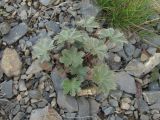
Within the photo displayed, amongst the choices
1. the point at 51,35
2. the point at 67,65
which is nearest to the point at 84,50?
the point at 67,65

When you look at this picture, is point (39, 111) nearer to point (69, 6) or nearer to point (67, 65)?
point (67, 65)

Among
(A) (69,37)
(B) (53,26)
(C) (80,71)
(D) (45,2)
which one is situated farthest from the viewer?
(D) (45,2)

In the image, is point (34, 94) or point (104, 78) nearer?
point (104, 78)

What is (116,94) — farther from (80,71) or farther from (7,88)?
(7,88)

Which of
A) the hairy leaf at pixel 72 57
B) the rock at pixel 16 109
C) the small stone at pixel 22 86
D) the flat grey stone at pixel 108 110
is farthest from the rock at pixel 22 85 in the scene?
the flat grey stone at pixel 108 110

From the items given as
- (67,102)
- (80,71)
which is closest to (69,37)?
(80,71)

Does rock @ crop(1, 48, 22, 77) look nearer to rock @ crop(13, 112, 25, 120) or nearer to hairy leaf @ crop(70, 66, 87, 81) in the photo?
rock @ crop(13, 112, 25, 120)

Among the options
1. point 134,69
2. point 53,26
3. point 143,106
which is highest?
point 53,26

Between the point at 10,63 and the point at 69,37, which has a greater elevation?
the point at 69,37
